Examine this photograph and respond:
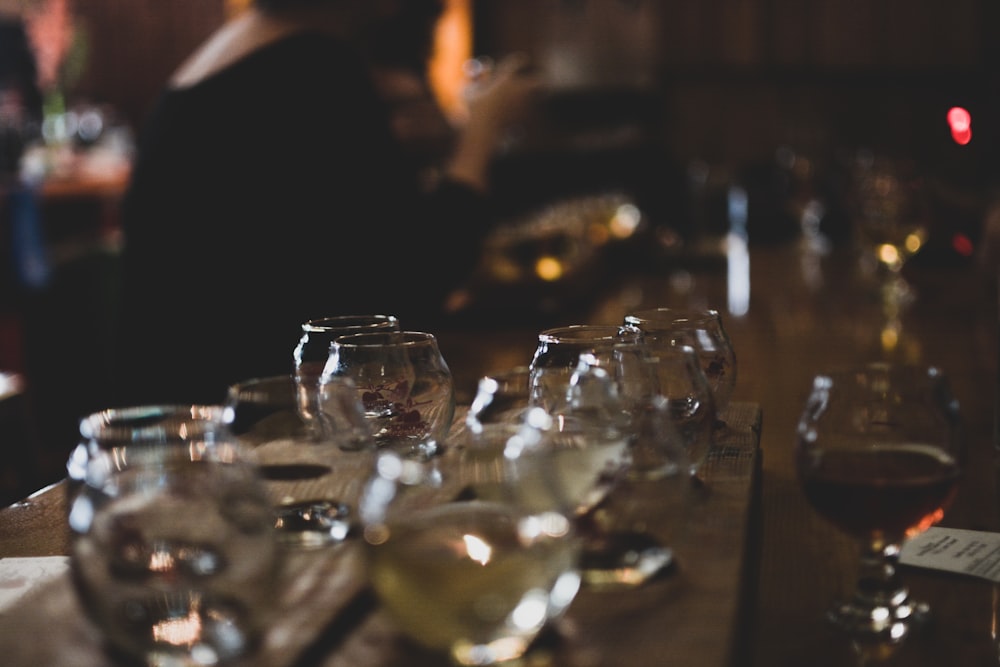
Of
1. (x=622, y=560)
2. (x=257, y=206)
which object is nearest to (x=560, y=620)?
(x=622, y=560)

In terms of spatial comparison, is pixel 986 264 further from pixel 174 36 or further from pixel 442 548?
pixel 174 36

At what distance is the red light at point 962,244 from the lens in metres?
2.19

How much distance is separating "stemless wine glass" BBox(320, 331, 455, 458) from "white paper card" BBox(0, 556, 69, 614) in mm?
233

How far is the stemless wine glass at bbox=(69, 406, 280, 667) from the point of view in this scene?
0.55 m

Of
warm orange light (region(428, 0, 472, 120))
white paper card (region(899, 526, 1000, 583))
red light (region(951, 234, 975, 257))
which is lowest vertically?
white paper card (region(899, 526, 1000, 583))

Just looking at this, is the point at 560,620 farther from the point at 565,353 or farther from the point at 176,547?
the point at 565,353

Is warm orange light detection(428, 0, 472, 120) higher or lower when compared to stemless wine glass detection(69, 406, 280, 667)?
higher

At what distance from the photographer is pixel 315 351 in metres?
0.95

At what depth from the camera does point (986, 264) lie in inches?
80.5

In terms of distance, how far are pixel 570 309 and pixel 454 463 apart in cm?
153

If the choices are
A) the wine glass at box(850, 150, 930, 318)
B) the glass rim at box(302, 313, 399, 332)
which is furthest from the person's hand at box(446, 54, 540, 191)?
the glass rim at box(302, 313, 399, 332)

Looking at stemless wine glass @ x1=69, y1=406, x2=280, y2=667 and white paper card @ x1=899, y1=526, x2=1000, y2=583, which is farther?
white paper card @ x1=899, y1=526, x2=1000, y2=583

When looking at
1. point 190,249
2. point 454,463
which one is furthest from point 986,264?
point 454,463

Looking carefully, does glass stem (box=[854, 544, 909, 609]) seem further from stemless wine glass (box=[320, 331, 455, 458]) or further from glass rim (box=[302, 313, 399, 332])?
glass rim (box=[302, 313, 399, 332])
